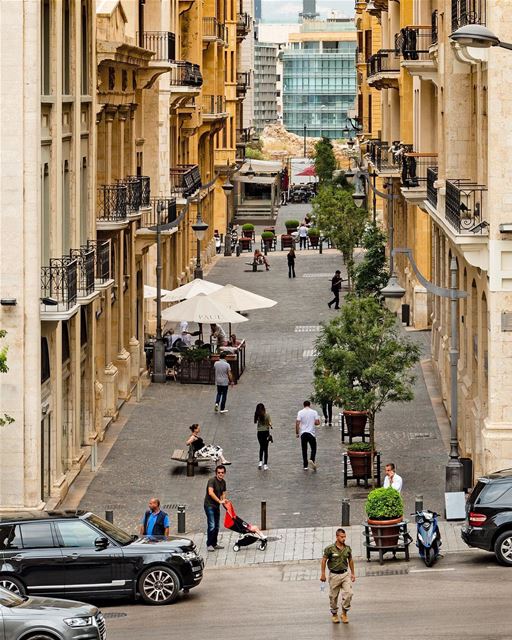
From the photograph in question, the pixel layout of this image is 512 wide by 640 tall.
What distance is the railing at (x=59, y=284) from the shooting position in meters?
31.7

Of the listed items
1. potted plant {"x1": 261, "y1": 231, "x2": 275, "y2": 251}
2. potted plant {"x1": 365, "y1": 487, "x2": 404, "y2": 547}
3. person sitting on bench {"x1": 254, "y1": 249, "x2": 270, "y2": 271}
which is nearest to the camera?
potted plant {"x1": 365, "y1": 487, "x2": 404, "y2": 547}

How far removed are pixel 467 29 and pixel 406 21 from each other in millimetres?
40226

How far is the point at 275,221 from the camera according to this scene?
11575cm

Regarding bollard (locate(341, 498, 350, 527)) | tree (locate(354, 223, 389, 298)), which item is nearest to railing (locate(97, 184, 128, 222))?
bollard (locate(341, 498, 350, 527))

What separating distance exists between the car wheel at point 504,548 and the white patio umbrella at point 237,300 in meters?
22.0

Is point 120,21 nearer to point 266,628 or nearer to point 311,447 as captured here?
point 311,447

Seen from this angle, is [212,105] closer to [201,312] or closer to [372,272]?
[372,272]

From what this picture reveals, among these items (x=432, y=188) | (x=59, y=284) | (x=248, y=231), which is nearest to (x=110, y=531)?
(x=59, y=284)

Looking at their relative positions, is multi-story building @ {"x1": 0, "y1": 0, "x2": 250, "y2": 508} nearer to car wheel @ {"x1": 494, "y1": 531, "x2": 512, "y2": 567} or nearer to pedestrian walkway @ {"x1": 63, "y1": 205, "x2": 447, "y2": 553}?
pedestrian walkway @ {"x1": 63, "y1": 205, "x2": 447, "y2": 553}

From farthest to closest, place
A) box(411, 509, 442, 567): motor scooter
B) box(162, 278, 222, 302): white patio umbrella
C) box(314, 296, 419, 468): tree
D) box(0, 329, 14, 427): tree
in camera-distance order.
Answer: box(162, 278, 222, 302): white patio umbrella → box(314, 296, 419, 468): tree → box(411, 509, 442, 567): motor scooter → box(0, 329, 14, 427): tree

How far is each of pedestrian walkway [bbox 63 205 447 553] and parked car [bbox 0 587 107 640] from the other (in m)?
9.52

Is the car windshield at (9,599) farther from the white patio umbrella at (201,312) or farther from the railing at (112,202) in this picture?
the white patio umbrella at (201,312)

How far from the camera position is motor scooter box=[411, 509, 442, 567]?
28.1 meters

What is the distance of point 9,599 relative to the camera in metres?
22.0
